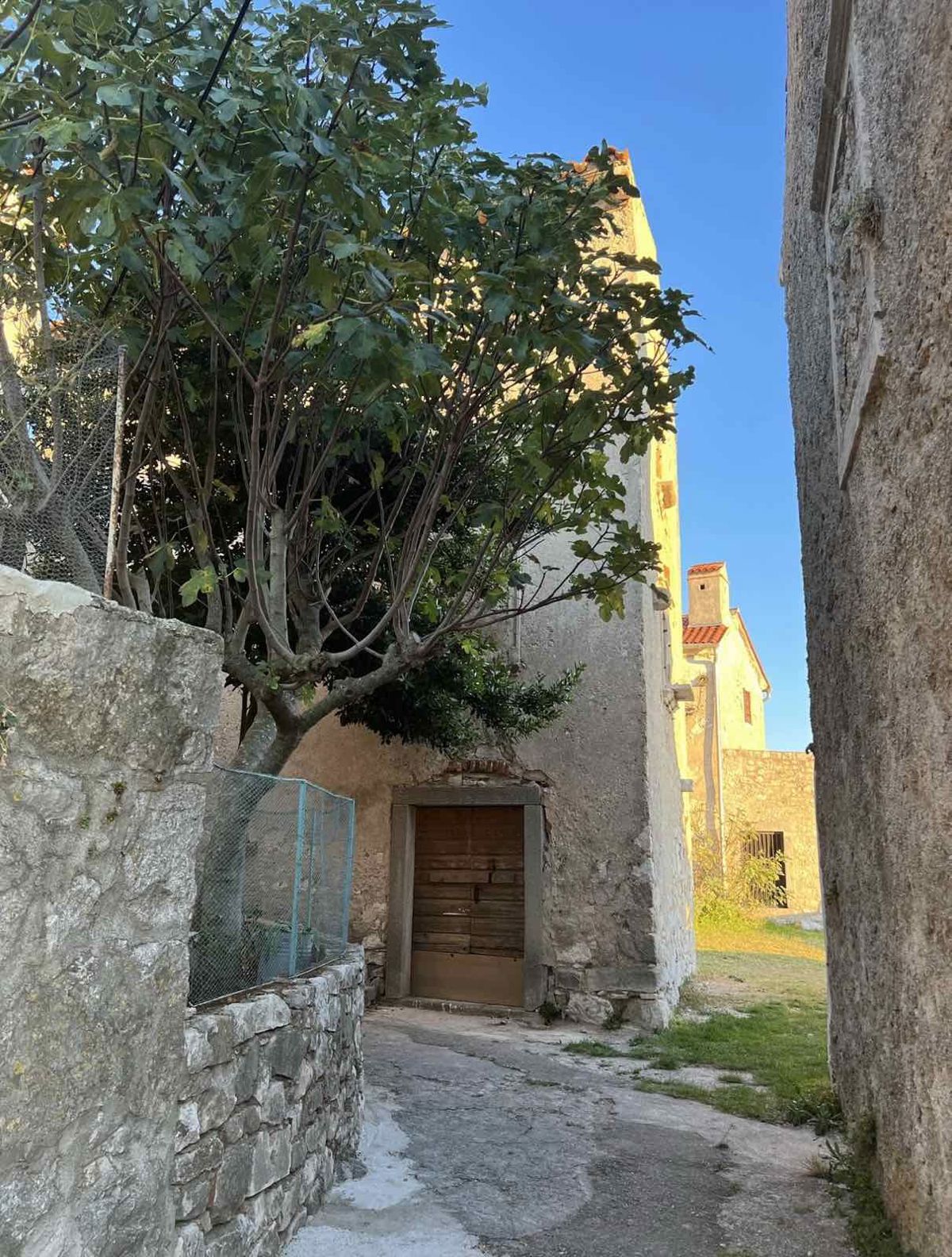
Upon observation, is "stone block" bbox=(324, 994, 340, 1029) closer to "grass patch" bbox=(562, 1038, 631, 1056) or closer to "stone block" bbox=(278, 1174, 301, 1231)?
"stone block" bbox=(278, 1174, 301, 1231)

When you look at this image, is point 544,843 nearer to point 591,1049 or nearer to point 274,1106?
point 591,1049

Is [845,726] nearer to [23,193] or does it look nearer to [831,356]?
[831,356]

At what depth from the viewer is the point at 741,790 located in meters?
18.5

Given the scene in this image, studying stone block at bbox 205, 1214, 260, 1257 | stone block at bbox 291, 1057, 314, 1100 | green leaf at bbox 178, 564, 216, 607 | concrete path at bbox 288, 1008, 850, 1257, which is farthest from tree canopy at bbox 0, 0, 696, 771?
stone block at bbox 205, 1214, 260, 1257

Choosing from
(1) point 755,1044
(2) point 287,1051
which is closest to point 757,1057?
(1) point 755,1044

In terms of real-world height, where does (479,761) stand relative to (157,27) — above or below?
below

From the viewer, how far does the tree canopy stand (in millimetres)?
3230

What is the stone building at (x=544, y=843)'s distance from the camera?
321 inches

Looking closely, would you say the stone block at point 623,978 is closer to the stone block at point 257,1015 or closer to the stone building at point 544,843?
the stone building at point 544,843

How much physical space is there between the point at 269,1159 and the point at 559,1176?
1.77m

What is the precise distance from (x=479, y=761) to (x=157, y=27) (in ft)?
21.7

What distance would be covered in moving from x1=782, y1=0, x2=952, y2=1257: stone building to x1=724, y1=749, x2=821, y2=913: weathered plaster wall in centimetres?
1328

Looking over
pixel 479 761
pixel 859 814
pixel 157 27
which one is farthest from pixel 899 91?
pixel 479 761

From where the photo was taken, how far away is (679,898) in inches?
403
